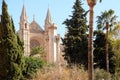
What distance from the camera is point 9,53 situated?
21781mm

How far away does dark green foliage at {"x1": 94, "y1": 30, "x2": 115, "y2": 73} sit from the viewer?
3257 cm

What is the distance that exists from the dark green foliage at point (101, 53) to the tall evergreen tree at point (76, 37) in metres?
1.30

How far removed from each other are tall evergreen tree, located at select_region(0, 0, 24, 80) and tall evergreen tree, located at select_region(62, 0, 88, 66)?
9.85m

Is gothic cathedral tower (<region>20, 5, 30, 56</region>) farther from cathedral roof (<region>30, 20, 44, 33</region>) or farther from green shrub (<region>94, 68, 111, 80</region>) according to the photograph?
green shrub (<region>94, 68, 111, 80</region>)

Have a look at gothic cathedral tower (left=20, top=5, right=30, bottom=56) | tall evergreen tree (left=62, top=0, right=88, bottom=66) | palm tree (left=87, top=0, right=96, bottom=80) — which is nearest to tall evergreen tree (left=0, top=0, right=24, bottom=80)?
palm tree (left=87, top=0, right=96, bottom=80)

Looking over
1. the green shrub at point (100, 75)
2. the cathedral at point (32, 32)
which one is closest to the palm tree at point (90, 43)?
the green shrub at point (100, 75)

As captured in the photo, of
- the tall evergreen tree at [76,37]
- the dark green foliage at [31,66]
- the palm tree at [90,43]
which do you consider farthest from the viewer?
the tall evergreen tree at [76,37]

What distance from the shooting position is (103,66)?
108ft

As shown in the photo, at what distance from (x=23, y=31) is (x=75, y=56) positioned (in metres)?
32.9

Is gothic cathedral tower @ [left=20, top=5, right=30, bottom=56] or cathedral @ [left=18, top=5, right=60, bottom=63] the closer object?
cathedral @ [left=18, top=5, right=60, bottom=63]

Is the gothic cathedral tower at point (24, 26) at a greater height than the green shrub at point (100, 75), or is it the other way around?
the gothic cathedral tower at point (24, 26)

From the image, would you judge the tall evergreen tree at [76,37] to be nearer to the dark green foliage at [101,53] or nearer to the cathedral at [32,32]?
the dark green foliage at [101,53]

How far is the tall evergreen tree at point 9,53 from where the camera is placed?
2133cm

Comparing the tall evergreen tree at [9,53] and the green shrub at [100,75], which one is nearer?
the tall evergreen tree at [9,53]
